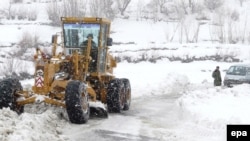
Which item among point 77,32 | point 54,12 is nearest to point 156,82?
point 77,32

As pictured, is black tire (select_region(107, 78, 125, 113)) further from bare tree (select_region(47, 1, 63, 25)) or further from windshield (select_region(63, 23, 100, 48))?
bare tree (select_region(47, 1, 63, 25))

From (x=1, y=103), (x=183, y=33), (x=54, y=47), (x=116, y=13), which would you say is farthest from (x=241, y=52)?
(x=1, y=103)

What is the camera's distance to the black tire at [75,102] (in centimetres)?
1384

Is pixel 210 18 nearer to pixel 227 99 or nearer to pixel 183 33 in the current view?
pixel 183 33

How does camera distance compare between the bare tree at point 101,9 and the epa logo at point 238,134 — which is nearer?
the epa logo at point 238,134

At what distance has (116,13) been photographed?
62156 mm

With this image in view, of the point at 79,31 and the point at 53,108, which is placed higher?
the point at 79,31

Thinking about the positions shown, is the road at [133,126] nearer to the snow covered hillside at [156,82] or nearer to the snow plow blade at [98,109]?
the snow covered hillside at [156,82]

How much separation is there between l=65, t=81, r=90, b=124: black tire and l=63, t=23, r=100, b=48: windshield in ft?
9.87

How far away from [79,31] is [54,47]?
946 mm

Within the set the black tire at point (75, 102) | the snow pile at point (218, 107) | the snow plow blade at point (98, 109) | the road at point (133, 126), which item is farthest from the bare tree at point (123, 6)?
the black tire at point (75, 102)

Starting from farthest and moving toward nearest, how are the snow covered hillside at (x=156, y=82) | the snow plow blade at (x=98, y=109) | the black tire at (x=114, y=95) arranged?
the black tire at (x=114, y=95), the snow plow blade at (x=98, y=109), the snow covered hillside at (x=156, y=82)

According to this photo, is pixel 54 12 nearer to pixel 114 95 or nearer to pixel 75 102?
pixel 114 95

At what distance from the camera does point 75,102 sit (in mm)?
13812
